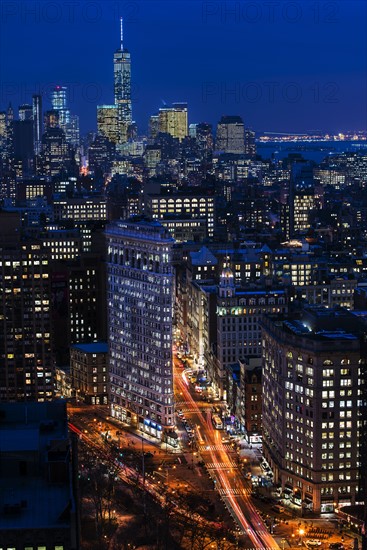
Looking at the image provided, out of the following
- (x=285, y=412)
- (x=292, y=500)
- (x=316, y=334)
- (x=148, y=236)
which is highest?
(x=148, y=236)

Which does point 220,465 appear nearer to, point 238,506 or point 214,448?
point 214,448

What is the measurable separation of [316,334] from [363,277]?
3597 cm

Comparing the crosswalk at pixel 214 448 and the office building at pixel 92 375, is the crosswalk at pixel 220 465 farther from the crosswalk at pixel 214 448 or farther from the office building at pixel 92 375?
the office building at pixel 92 375

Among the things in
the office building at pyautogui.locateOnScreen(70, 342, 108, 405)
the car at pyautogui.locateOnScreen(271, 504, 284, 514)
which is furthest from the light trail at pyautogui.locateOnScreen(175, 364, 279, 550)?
the office building at pyautogui.locateOnScreen(70, 342, 108, 405)

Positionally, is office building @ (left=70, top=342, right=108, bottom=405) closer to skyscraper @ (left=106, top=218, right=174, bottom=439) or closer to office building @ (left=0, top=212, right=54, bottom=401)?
office building @ (left=0, top=212, right=54, bottom=401)

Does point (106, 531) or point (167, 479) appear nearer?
point (106, 531)

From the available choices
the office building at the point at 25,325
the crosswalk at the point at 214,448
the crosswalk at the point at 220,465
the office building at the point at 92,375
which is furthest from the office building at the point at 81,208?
the crosswalk at the point at 220,465

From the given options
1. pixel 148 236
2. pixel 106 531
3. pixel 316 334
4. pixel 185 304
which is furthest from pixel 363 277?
pixel 106 531

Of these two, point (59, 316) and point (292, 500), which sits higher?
point (59, 316)

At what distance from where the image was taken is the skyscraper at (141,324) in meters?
57.6

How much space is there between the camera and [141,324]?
196ft

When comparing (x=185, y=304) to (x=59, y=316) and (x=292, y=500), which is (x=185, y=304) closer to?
(x=59, y=316)

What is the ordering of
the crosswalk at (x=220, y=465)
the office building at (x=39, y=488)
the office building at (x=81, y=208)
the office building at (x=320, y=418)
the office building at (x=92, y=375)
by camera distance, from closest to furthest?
the office building at (x=39, y=488) < the office building at (x=320, y=418) < the crosswalk at (x=220, y=465) < the office building at (x=92, y=375) < the office building at (x=81, y=208)

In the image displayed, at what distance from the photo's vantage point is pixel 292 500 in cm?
4741
